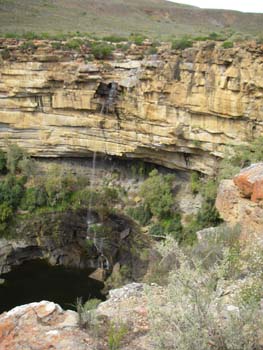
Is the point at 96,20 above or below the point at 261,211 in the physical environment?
above

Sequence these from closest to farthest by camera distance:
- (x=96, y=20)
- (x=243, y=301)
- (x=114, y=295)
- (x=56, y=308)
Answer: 1. (x=243, y=301)
2. (x=56, y=308)
3. (x=114, y=295)
4. (x=96, y=20)

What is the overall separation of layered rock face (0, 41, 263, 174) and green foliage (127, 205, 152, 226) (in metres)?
2.87

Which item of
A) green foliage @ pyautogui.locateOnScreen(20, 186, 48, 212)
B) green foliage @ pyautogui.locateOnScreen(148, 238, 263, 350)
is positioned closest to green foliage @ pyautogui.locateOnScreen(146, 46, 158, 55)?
green foliage @ pyautogui.locateOnScreen(20, 186, 48, 212)

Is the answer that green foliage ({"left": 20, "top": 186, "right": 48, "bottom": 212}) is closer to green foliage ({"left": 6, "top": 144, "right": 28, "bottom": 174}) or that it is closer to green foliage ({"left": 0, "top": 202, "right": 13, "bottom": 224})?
green foliage ({"left": 0, "top": 202, "right": 13, "bottom": 224})

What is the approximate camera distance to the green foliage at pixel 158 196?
19703mm

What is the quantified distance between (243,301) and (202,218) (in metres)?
12.9

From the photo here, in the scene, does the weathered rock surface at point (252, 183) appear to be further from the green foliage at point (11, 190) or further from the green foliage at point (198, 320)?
the green foliage at point (11, 190)

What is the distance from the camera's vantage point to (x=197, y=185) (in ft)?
66.3

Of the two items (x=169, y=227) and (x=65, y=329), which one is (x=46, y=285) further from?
(x=65, y=329)

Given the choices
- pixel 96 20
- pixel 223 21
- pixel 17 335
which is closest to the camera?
pixel 17 335

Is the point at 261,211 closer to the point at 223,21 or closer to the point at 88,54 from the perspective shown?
the point at 88,54

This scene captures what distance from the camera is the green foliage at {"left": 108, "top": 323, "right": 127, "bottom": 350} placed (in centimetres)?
652

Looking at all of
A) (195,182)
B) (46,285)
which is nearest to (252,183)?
(195,182)

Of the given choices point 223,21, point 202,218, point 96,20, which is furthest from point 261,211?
point 223,21
